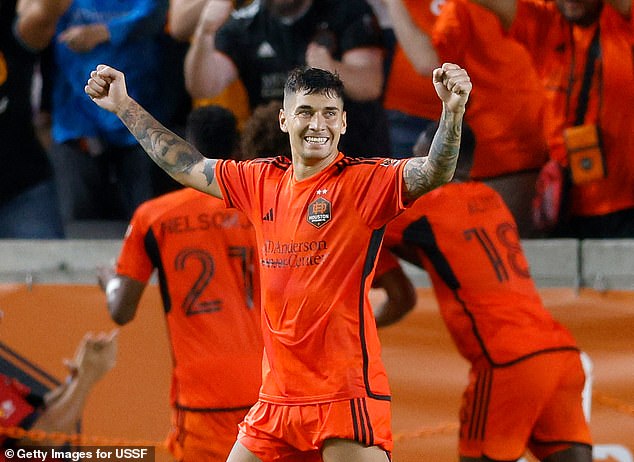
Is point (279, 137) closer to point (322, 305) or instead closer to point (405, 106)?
point (405, 106)

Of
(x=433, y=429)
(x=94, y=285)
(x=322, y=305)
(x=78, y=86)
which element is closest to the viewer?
(x=322, y=305)

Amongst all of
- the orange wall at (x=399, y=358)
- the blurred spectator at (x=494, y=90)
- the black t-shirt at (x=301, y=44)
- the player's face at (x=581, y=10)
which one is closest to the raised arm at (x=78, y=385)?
the orange wall at (x=399, y=358)

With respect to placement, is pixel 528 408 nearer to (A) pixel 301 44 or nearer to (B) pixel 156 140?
(B) pixel 156 140

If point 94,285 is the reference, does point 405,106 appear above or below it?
above

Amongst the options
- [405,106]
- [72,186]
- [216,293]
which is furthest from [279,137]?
[72,186]

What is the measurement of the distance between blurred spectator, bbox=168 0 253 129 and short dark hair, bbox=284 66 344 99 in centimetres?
273

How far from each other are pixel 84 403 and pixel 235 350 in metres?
1.49

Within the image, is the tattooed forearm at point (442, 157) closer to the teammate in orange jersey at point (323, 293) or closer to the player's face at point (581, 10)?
the teammate in orange jersey at point (323, 293)

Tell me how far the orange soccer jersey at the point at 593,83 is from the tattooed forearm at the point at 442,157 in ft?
8.82

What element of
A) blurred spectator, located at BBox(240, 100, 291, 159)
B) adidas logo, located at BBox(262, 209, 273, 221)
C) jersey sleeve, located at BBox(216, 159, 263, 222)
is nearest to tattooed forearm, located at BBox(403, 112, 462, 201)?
adidas logo, located at BBox(262, 209, 273, 221)

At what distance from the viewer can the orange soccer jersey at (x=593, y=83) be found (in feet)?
19.8

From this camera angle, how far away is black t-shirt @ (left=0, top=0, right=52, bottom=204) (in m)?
7.28

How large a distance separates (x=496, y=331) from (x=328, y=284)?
1.89 meters

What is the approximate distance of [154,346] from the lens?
20.7ft
